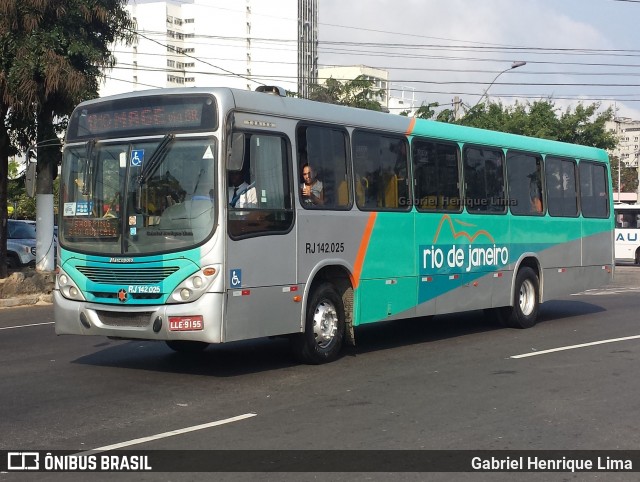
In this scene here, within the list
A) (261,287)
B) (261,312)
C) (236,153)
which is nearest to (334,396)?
(261,312)

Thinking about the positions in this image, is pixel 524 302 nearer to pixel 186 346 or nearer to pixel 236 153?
pixel 186 346

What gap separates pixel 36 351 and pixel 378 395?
538cm

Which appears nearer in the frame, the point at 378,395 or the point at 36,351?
the point at 378,395

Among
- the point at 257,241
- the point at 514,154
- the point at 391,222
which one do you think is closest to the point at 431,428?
the point at 257,241

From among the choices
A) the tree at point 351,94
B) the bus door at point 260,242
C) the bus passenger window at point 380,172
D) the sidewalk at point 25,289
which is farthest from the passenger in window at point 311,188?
the tree at point 351,94

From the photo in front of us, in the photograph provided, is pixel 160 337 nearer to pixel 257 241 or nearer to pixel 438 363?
pixel 257 241

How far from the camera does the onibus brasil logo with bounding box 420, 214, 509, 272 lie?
12984 mm

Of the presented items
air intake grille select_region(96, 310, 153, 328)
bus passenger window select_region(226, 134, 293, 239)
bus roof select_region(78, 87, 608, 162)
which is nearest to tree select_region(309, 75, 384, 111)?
bus roof select_region(78, 87, 608, 162)

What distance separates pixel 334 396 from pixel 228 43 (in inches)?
4813

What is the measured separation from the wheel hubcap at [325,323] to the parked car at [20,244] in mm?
16779

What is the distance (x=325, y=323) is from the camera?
1092cm

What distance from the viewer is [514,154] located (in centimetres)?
1517

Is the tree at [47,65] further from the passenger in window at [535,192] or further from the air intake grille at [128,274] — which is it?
the passenger in window at [535,192]

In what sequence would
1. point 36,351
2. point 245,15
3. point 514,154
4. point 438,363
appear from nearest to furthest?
point 438,363 → point 36,351 → point 514,154 → point 245,15
